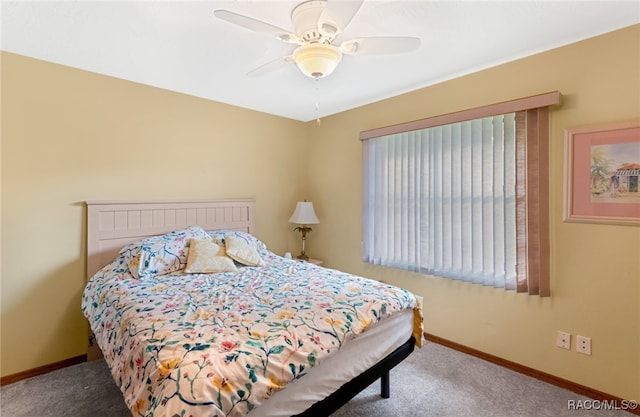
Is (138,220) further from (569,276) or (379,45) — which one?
(569,276)

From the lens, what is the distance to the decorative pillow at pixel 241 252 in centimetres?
271

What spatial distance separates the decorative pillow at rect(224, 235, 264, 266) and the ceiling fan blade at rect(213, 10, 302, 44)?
5.85 ft

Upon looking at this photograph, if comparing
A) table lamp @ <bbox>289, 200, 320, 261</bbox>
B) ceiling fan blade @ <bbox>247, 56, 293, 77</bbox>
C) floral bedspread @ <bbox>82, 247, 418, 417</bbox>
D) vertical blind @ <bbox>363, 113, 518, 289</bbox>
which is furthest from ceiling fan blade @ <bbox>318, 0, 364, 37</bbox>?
table lamp @ <bbox>289, 200, 320, 261</bbox>

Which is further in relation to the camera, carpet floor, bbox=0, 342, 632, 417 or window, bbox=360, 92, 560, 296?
window, bbox=360, 92, 560, 296

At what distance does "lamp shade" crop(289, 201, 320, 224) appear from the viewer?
12.2 feet

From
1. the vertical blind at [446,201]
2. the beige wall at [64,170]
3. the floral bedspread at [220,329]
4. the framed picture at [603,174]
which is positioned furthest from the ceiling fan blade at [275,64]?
the framed picture at [603,174]

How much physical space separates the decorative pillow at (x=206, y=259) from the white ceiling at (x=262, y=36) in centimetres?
148

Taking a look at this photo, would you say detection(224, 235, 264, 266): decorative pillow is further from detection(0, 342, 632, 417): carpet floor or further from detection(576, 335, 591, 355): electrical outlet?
detection(576, 335, 591, 355): electrical outlet

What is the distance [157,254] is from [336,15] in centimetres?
215

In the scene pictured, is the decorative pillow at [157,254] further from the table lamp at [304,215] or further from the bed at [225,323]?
the table lamp at [304,215]

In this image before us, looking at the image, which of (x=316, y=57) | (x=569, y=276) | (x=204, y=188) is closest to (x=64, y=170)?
(x=204, y=188)

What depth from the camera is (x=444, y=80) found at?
2.79 metres

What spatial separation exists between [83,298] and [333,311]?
82.4 inches

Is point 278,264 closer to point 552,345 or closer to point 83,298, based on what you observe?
point 83,298
